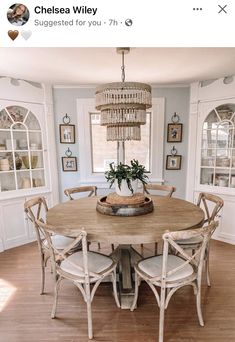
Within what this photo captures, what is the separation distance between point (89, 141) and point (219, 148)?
1.99 meters

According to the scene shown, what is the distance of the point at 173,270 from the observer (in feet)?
5.19

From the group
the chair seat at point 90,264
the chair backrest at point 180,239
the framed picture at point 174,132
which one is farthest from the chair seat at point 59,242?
the framed picture at point 174,132

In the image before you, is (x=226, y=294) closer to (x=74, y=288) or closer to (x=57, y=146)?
(x=74, y=288)

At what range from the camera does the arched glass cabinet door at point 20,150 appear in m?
3.07

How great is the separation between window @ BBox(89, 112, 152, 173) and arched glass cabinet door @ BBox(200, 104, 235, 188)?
875 millimetres

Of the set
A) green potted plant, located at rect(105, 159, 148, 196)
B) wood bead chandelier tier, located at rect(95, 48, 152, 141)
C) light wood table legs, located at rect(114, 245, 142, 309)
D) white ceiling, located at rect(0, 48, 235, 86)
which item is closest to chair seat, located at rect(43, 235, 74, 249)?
light wood table legs, located at rect(114, 245, 142, 309)

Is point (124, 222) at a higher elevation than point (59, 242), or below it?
higher

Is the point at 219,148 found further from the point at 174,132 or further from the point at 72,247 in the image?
the point at 72,247

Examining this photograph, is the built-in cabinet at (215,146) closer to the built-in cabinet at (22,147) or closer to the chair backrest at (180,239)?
the chair backrest at (180,239)

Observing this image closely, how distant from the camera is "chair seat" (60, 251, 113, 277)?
5.63 feet

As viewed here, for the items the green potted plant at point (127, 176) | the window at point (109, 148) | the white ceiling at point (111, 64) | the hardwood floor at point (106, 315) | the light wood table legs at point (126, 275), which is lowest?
the hardwood floor at point (106, 315)

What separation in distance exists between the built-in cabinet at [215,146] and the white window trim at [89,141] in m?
0.46
